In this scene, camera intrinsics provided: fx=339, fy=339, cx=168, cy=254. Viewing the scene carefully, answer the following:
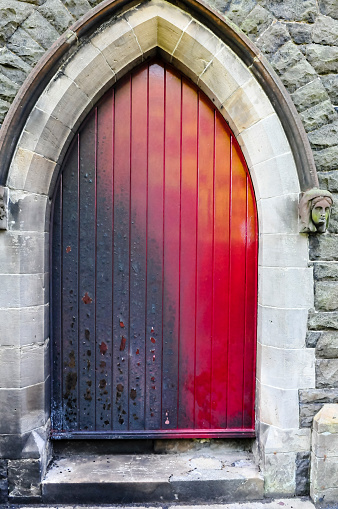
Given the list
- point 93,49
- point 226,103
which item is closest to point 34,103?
point 93,49

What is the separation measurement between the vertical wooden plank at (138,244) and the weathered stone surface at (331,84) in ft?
4.60

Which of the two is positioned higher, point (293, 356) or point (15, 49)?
point (15, 49)

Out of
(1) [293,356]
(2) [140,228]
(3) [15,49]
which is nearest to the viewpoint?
(3) [15,49]

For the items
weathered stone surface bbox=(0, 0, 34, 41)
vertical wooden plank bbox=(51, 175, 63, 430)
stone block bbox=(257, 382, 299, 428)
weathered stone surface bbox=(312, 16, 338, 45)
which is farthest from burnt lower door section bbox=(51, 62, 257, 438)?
weathered stone surface bbox=(312, 16, 338, 45)

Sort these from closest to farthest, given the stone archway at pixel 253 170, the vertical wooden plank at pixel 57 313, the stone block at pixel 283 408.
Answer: the stone archway at pixel 253 170 < the stone block at pixel 283 408 < the vertical wooden plank at pixel 57 313

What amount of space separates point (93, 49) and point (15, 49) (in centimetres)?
56

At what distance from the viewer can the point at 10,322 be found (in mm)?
2545

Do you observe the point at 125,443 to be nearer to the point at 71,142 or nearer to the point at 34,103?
the point at 71,142

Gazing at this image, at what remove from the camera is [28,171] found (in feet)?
8.30

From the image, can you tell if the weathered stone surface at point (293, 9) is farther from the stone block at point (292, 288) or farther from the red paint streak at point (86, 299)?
the red paint streak at point (86, 299)

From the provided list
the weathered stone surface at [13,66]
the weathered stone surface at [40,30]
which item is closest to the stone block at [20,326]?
the weathered stone surface at [13,66]

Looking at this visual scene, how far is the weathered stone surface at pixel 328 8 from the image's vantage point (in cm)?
257

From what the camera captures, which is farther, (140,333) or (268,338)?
(140,333)

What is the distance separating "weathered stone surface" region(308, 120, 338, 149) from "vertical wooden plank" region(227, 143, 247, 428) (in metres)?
0.59
